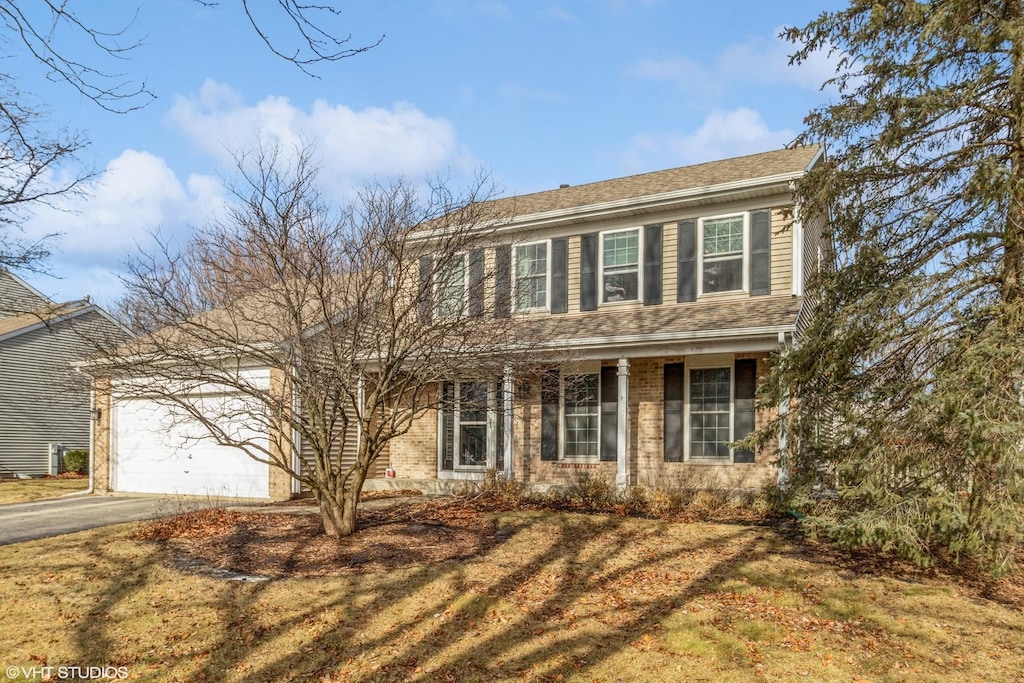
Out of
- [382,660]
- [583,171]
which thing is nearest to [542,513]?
[382,660]

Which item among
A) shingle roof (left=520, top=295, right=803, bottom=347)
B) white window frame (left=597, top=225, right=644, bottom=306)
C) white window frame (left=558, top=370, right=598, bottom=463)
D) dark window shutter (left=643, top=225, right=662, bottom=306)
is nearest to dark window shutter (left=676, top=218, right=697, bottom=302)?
shingle roof (left=520, top=295, right=803, bottom=347)

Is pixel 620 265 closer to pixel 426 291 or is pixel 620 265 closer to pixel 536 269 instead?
pixel 536 269

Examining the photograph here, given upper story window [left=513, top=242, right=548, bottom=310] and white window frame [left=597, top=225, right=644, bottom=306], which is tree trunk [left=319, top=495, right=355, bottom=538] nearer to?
upper story window [left=513, top=242, right=548, bottom=310]

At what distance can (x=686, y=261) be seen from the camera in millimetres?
14227

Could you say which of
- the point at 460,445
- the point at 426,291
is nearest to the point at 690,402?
the point at 460,445

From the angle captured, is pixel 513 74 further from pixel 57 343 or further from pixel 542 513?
pixel 57 343

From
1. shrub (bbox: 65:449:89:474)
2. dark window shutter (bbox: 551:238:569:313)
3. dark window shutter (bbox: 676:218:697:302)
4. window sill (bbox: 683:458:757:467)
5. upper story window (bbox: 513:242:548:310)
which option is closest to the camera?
window sill (bbox: 683:458:757:467)

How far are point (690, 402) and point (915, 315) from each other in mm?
5681

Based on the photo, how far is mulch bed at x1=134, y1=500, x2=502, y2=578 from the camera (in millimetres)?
8859

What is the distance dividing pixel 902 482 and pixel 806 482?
3.38 feet

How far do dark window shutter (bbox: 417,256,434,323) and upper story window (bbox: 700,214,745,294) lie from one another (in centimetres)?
585

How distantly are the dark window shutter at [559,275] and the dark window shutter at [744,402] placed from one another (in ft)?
12.4

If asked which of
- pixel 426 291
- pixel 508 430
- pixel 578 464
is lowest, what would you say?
pixel 578 464

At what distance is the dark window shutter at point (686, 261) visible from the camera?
46.4ft
